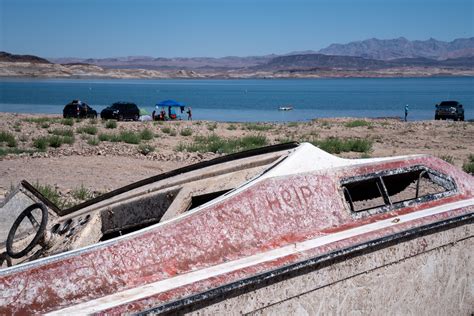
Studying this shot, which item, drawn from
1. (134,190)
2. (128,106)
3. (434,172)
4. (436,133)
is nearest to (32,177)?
(134,190)

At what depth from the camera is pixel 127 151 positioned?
1612cm

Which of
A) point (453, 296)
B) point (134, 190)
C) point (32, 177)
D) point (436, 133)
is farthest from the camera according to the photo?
point (436, 133)

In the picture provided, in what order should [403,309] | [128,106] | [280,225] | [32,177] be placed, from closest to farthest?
[280,225]
[403,309]
[32,177]
[128,106]

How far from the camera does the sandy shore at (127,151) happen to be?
1209cm

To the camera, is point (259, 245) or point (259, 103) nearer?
point (259, 245)

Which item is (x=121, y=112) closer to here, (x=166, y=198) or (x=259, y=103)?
(x=166, y=198)

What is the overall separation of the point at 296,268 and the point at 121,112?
31.5 meters

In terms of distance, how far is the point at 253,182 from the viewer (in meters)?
4.41

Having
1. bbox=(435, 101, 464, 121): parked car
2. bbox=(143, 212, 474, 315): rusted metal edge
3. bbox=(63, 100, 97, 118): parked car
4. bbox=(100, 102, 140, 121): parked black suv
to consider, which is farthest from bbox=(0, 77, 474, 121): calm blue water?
bbox=(143, 212, 474, 315): rusted metal edge

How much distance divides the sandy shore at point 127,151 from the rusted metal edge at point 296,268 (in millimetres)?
6830

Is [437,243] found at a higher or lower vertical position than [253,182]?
lower

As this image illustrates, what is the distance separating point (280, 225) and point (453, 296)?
5.33 ft

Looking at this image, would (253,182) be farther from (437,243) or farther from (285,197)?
(437,243)

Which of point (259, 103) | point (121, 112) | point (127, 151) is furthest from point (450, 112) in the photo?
point (259, 103)
